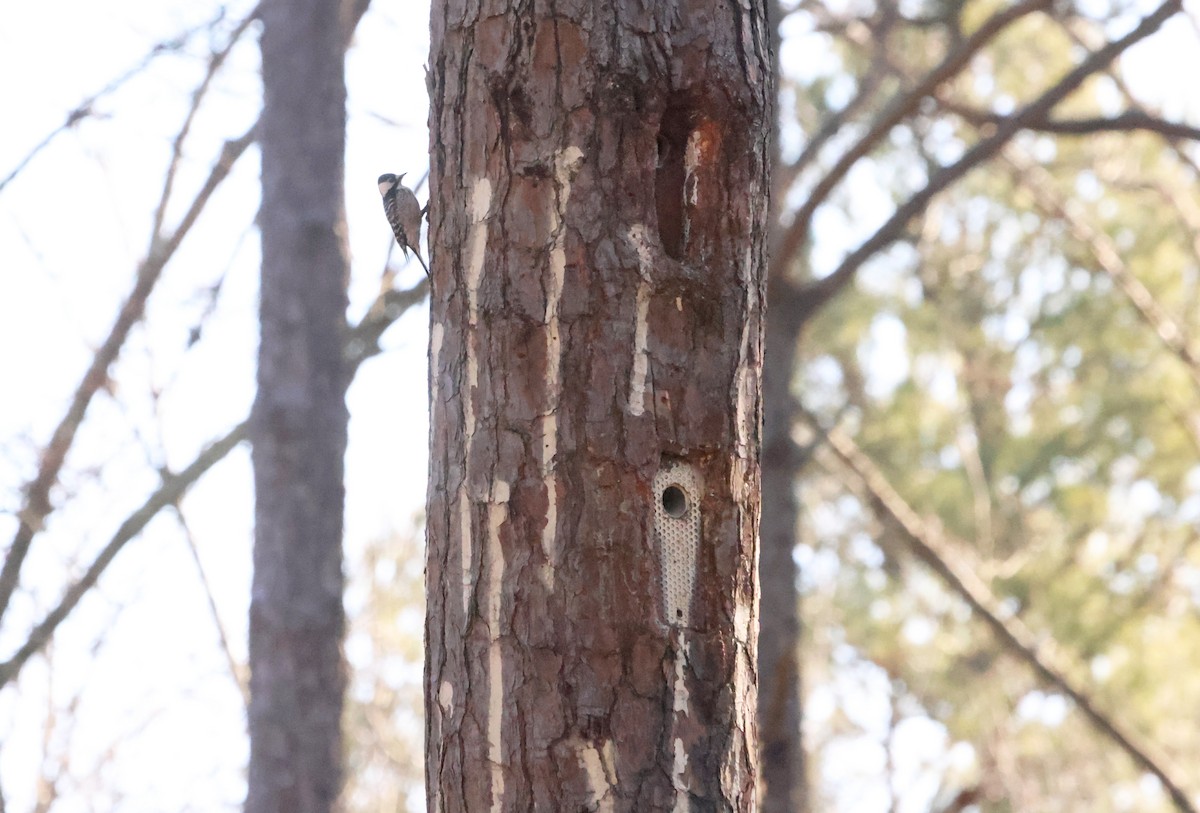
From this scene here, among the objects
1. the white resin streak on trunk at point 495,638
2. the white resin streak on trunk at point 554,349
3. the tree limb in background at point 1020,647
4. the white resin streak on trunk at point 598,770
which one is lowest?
the white resin streak on trunk at point 598,770

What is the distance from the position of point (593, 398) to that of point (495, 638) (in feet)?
1.19

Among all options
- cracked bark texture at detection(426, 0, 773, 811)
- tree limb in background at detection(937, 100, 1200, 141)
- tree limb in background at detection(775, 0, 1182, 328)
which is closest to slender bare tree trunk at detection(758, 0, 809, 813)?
tree limb in background at detection(775, 0, 1182, 328)

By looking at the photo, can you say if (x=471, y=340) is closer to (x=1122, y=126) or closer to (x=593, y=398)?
(x=593, y=398)

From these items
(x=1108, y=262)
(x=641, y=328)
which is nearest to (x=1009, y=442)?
(x=1108, y=262)

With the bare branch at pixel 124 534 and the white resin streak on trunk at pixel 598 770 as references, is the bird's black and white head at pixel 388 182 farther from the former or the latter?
the white resin streak on trunk at pixel 598 770

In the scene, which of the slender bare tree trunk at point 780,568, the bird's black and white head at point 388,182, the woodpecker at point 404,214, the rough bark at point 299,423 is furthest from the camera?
the slender bare tree trunk at point 780,568

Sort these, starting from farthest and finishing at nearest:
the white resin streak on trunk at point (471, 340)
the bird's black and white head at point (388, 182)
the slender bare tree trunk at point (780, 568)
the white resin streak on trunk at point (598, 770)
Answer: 1. the slender bare tree trunk at point (780, 568)
2. the bird's black and white head at point (388, 182)
3. the white resin streak on trunk at point (471, 340)
4. the white resin streak on trunk at point (598, 770)

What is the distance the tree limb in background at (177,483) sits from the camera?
4.78 metres

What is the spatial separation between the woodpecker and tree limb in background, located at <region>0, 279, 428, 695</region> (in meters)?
0.38

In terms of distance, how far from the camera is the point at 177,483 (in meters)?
4.80

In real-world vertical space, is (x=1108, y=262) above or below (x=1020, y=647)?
above

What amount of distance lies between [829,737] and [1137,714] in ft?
10.3

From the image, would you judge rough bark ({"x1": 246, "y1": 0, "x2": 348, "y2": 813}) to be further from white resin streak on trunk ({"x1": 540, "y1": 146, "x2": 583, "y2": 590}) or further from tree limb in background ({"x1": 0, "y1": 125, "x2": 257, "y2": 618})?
white resin streak on trunk ({"x1": 540, "y1": 146, "x2": 583, "y2": 590})

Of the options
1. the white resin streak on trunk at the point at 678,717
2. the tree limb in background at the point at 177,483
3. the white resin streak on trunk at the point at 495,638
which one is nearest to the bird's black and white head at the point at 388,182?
the tree limb in background at the point at 177,483
